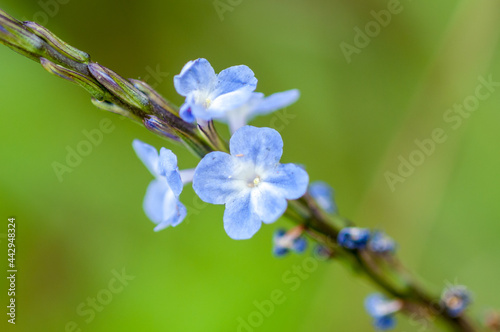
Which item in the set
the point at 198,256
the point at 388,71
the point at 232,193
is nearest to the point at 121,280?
the point at 198,256

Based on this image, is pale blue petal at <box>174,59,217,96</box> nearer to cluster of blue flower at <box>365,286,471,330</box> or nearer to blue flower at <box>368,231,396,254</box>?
blue flower at <box>368,231,396,254</box>

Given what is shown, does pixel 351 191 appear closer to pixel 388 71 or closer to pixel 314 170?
pixel 314 170

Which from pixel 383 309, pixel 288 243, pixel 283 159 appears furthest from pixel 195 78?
pixel 283 159

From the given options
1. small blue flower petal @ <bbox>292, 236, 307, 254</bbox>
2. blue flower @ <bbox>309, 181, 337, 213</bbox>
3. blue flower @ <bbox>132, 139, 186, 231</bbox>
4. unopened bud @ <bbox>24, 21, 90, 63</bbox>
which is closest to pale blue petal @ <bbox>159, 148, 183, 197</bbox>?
blue flower @ <bbox>132, 139, 186, 231</bbox>

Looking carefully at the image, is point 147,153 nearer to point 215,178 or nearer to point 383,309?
point 215,178

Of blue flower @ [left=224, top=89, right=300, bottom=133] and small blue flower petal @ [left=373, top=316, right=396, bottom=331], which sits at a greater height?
blue flower @ [left=224, top=89, right=300, bottom=133]

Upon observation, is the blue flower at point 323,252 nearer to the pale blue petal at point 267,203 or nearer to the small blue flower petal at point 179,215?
the pale blue petal at point 267,203

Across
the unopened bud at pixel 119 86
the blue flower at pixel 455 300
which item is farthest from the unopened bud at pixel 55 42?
the blue flower at pixel 455 300

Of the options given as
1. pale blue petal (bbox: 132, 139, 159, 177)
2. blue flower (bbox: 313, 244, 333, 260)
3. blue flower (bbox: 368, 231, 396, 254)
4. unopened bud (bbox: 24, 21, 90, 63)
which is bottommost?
blue flower (bbox: 368, 231, 396, 254)
